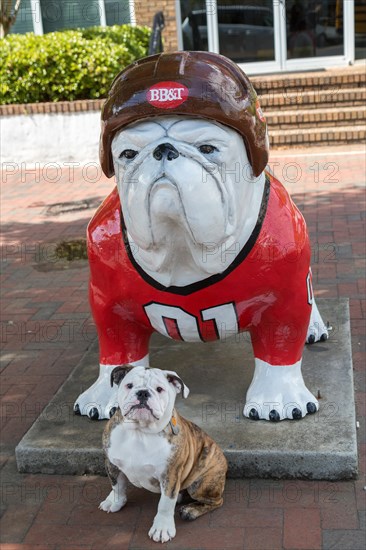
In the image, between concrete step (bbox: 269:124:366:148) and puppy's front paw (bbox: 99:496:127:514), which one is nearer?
puppy's front paw (bbox: 99:496:127:514)

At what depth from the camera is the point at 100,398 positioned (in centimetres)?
394

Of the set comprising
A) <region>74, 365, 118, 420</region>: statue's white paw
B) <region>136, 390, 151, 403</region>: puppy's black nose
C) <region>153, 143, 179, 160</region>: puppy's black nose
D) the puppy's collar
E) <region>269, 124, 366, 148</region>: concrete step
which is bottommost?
<region>269, 124, 366, 148</region>: concrete step

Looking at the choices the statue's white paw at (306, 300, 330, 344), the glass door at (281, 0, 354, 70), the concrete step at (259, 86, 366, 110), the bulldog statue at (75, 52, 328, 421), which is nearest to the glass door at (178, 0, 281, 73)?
the glass door at (281, 0, 354, 70)

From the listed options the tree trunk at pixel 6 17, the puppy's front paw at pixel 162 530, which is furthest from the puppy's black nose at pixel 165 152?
the tree trunk at pixel 6 17

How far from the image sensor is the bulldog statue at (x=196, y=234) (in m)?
3.01

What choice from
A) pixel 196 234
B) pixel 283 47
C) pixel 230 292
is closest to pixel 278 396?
pixel 230 292

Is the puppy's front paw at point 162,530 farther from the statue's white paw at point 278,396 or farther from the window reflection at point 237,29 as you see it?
the window reflection at point 237,29

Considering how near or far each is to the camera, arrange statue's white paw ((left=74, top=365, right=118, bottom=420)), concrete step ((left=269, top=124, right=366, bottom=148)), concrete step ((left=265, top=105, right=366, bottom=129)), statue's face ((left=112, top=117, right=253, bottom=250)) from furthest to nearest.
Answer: concrete step ((left=265, top=105, right=366, bottom=129)) < concrete step ((left=269, top=124, right=366, bottom=148)) < statue's white paw ((left=74, top=365, right=118, bottom=420)) < statue's face ((left=112, top=117, right=253, bottom=250))

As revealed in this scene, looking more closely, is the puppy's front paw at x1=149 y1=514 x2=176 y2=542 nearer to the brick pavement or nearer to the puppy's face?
the brick pavement

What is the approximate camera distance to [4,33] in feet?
43.0

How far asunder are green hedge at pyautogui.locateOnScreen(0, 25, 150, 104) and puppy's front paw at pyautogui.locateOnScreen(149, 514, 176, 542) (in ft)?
31.4

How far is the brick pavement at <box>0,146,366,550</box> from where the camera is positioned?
10.4ft

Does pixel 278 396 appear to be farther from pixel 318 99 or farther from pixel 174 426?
pixel 318 99

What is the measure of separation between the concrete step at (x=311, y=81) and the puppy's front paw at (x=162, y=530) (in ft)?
33.0
